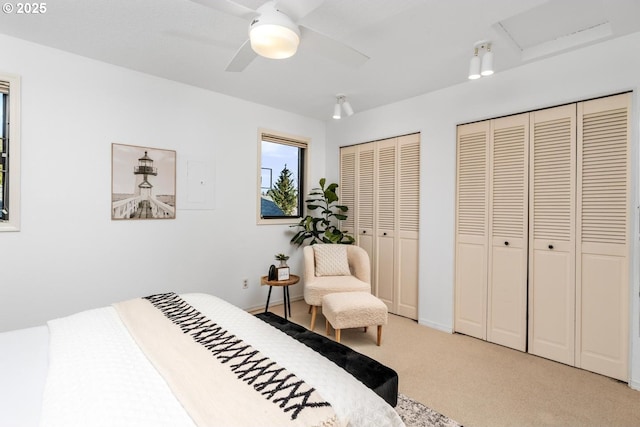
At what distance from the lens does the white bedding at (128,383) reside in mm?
913

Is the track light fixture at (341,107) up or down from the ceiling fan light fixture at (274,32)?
up

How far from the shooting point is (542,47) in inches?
96.0

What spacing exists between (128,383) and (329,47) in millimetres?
1806

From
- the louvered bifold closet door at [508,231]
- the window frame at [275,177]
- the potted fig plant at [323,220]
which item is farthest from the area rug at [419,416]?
the window frame at [275,177]

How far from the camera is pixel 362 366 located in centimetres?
169

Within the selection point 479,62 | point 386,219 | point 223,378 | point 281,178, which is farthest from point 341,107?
point 223,378

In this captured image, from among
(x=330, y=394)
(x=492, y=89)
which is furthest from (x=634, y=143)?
(x=330, y=394)

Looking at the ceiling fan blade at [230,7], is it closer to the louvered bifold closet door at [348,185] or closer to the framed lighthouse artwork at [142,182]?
the framed lighthouse artwork at [142,182]

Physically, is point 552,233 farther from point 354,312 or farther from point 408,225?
point 354,312

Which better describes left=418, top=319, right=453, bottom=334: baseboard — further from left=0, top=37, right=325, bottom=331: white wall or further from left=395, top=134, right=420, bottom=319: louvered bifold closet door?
left=0, top=37, right=325, bottom=331: white wall

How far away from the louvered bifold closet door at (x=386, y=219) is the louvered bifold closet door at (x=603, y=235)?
1726 millimetres

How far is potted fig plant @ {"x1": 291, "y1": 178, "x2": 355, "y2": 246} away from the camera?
3.92 m

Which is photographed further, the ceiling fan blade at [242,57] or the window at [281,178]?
the window at [281,178]

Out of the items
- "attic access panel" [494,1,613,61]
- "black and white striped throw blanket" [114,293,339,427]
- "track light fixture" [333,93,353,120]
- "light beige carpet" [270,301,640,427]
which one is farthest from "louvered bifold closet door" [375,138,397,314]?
"black and white striped throw blanket" [114,293,339,427]
